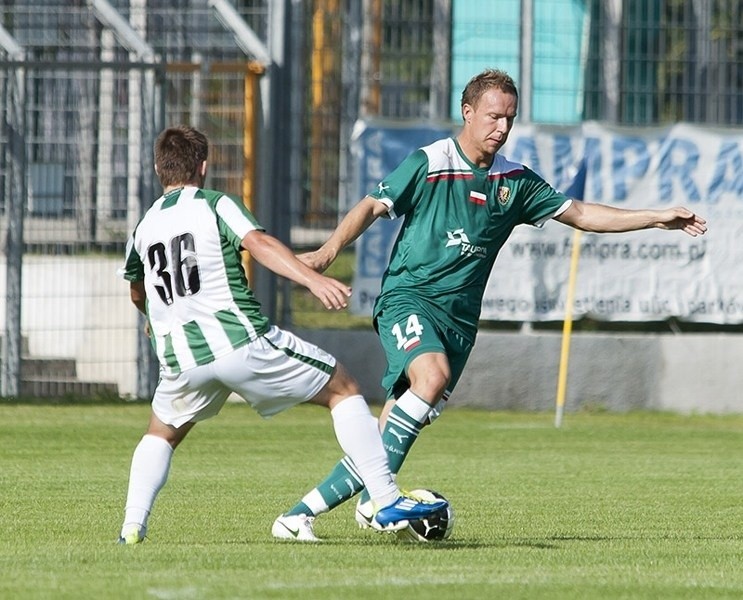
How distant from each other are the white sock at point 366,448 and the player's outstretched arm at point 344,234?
2.01ft

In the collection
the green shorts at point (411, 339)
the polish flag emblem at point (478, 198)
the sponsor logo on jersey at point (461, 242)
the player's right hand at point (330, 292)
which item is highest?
the polish flag emblem at point (478, 198)

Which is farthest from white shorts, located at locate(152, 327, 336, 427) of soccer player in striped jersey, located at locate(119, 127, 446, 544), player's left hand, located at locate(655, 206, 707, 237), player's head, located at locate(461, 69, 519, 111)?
player's left hand, located at locate(655, 206, 707, 237)

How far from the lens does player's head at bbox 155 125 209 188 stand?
738 centimetres

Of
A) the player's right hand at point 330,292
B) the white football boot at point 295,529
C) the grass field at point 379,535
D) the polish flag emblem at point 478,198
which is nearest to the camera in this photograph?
the grass field at point 379,535

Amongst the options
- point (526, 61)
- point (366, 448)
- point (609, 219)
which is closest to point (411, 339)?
point (366, 448)

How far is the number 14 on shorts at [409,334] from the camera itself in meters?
7.91

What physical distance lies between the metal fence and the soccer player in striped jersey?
33.8 ft

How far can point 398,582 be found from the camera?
6242 mm

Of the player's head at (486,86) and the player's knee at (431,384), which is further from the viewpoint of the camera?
the player's head at (486,86)

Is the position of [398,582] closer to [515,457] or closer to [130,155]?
[515,457]

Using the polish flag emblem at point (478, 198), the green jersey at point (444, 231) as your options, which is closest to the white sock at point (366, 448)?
the green jersey at point (444, 231)

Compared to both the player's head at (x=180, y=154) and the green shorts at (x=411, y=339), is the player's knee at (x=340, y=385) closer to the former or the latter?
the green shorts at (x=411, y=339)

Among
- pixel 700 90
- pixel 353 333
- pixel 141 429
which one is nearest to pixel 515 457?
pixel 141 429

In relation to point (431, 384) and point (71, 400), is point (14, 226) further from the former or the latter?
point (431, 384)
